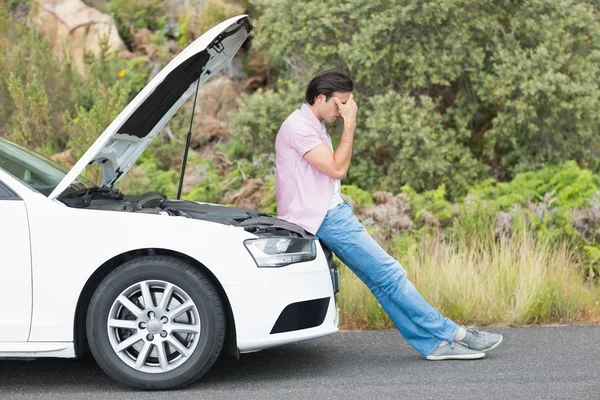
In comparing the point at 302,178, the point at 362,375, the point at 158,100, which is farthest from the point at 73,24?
the point at 362,375

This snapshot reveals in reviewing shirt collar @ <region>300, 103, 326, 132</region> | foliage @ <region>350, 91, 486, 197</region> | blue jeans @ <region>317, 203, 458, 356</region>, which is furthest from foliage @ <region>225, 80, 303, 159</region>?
blue jeans @ <region>317, 203, 458, 356</region>

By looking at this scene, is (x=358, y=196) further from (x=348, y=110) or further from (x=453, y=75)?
(x=348, y=110)

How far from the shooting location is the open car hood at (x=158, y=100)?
5453 mm

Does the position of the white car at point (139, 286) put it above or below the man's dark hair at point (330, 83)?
below

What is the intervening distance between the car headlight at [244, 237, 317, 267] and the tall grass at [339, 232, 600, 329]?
6.36ft

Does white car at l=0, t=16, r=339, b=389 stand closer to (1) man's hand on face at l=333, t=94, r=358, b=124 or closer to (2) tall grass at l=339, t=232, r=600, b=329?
(1) man's hand on face at l=333, t=94, r=358, b=124

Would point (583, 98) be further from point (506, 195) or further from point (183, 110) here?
point (183, 110)

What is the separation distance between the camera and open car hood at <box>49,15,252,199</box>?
215 inches

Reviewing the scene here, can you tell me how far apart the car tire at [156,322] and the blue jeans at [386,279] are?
3.24 feet

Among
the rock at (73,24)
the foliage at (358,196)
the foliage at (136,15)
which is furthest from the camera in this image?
the foliage at (136,15)

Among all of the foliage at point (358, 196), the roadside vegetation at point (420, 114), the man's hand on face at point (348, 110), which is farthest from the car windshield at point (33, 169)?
the foliage at point (358, 196)

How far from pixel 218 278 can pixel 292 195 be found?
0.91m

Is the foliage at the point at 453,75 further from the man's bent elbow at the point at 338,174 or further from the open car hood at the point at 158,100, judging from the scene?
the man's bent elbow at the point at 338,174

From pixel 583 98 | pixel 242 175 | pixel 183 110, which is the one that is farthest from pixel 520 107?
pixel 183 110
